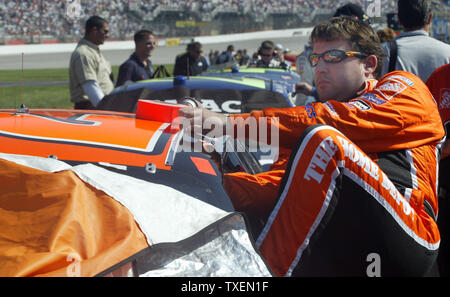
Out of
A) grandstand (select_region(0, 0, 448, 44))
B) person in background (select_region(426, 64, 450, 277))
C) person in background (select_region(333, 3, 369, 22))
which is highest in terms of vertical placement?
grandstand (select_region(0, 0, 448, 44))

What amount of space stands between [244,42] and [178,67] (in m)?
28.5

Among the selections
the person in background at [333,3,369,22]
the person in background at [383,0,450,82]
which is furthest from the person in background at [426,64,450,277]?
the person in background at [333,3,369,22]

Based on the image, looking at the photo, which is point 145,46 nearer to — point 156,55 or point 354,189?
point 354,189

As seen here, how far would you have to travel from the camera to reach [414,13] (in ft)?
9.85

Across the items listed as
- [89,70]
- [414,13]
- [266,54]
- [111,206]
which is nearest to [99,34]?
[89,70]

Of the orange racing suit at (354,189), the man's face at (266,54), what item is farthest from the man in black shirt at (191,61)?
the orange racing suit at (354,189)

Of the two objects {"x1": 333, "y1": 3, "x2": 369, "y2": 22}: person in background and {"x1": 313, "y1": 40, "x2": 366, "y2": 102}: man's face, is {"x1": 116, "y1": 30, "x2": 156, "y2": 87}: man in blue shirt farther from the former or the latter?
{"x1": 313, "y1": 40, "x2": 366, "y2": 102}: man's face

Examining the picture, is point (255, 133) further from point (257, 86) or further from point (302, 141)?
point (257, 86)

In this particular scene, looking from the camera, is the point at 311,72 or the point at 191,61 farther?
the point at 191,61

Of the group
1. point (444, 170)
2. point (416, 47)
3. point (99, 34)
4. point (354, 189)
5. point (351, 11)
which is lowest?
point (444, 170)

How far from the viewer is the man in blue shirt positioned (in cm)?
514

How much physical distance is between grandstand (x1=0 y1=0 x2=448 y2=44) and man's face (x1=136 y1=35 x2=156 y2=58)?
79.2ft

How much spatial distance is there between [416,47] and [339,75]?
3.96 feet

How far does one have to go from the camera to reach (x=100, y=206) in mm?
→ 1407
